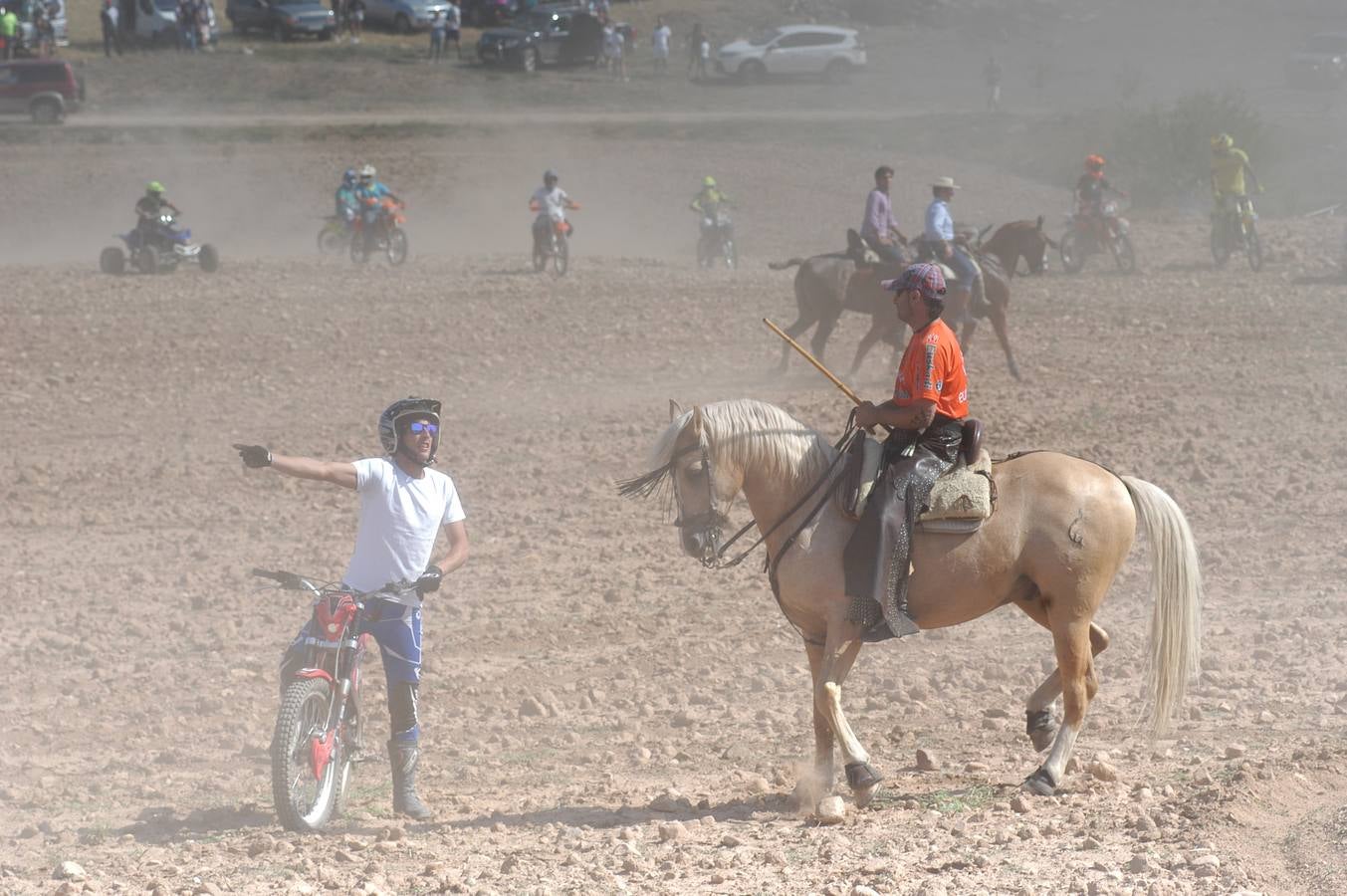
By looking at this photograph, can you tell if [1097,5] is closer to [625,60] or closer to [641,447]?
[625,60]

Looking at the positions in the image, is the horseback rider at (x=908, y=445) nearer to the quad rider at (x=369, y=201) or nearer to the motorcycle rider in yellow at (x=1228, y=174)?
the motorcycle rider in yellow at (x=1228, y=174)

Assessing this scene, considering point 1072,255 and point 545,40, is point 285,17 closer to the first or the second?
point 545,40

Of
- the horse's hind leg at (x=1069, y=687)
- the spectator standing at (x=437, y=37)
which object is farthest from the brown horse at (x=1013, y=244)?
the spectator standing at (x=437, y=37)

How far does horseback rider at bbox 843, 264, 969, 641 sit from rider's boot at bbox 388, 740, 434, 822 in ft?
6.25

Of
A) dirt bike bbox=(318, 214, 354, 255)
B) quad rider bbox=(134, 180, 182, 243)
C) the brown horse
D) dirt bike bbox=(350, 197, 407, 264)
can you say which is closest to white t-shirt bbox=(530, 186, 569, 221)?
dirt bike bbox=(350, 197, 407, 264)

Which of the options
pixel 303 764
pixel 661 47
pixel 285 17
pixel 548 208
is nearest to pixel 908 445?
pixel 303 764

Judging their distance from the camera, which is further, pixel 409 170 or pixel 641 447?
pixel 409 170

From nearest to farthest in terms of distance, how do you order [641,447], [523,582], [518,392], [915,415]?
[915,415] → [523,582] → [641,447] → [518,392]

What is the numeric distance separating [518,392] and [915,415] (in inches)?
400

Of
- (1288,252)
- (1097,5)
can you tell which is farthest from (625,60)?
(1288,252)

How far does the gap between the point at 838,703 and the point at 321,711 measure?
6.76ft

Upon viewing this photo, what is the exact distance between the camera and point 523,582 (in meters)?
10.5

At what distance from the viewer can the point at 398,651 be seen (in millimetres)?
6695

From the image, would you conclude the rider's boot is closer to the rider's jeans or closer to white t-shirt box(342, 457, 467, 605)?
the rider's jeans
